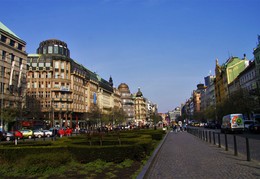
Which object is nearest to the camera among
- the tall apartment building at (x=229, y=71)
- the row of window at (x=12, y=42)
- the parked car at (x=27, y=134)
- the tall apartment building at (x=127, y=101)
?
the parked car at (x=27, y=134)

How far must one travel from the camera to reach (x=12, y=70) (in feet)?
177

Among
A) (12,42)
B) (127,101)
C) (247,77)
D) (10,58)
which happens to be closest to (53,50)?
(12,42)

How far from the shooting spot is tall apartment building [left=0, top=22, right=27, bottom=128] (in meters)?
53.1

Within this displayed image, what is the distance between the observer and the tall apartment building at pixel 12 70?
174ft

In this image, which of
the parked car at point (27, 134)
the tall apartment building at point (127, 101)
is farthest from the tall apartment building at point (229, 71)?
the tall apartment building at point (127, 101)

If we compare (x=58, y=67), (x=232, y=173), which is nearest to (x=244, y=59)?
(x=58, y=67)

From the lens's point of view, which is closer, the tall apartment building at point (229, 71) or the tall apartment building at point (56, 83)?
the tall apartment building at point (56, 83)

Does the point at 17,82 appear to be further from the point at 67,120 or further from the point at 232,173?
the point at 232,173

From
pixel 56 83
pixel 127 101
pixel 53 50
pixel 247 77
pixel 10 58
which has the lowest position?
pixel 247 77

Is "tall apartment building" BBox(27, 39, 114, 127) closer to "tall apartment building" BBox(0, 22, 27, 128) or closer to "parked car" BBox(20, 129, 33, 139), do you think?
"tall apartment building" BBox(0, 22, 27, 128)

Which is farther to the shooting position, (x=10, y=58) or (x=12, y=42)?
(x=12, y=42)

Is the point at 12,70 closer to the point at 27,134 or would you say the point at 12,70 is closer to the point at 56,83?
the point at 27,134

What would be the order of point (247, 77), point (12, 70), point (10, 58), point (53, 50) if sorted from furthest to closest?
1. point (53, 50)
2. point (247, 77)
3. point (10, 58)
4. point (12, 70)

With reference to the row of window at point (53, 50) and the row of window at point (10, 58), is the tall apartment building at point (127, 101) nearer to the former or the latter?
the row of window at point (53, 50)
